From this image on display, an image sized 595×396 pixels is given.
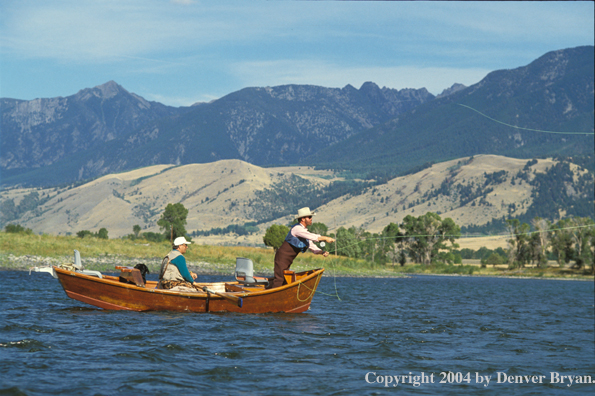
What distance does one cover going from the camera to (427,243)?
108312mm

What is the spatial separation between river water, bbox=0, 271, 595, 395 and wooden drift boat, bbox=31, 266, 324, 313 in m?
0.45

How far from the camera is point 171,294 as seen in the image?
60.5 ft

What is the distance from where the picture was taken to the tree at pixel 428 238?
107125 millimetres

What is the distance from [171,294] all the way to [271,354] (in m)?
6.14

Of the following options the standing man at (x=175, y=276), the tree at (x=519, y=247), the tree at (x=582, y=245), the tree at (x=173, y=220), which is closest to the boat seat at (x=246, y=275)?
the standing man at (x=175, y=276)

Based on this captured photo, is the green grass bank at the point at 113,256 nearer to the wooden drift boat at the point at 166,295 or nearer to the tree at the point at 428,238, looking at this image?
the wooden drift boat at the point at 166,295

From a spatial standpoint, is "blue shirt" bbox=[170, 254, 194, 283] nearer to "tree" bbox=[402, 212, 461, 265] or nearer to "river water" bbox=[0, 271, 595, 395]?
"river water" bbox=[0, 271, 595, 395]

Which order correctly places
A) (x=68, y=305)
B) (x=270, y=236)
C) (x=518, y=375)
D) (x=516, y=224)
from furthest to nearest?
(x=516, y=224) → (x=270, y=236) → (x=68, y=305) → (x=518, y=375)

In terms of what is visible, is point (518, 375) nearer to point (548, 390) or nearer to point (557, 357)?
point (548, 390)

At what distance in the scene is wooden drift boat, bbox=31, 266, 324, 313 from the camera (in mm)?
18547

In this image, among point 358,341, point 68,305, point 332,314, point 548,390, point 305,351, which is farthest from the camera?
point 332,314

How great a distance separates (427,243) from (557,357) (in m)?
94.0

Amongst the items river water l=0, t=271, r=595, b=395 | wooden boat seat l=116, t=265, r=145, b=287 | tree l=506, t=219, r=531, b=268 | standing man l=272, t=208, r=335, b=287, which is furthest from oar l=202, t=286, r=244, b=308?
tree l=506, t=219, r=531, b=268

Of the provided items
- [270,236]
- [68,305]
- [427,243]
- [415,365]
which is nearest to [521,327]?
[415,365]
